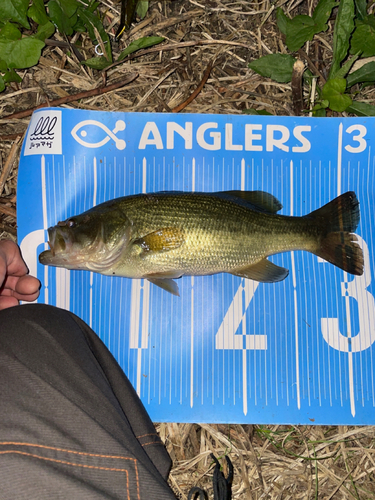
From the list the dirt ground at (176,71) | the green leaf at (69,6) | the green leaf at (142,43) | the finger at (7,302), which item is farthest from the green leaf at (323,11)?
the finger at (7,302)

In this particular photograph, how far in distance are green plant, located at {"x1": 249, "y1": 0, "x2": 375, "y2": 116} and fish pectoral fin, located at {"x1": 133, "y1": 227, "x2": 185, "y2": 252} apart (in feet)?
4.77

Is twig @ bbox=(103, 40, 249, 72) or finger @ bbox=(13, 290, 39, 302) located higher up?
twig @ bbox=(103, 40, 249, 72)

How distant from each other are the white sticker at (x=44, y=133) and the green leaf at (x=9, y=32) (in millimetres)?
576

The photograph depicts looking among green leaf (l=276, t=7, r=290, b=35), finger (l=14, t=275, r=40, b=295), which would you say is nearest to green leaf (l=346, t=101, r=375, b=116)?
green leaf (l=276, t=7, r=290, b=35)

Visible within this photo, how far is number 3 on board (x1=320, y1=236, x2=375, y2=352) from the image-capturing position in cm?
275

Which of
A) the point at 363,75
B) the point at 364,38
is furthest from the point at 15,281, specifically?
the point at 364,38

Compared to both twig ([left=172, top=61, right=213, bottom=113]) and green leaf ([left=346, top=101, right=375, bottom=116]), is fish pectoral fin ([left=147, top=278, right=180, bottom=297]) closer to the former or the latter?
twig ([left=172, top=61, right=213, bottom=113])

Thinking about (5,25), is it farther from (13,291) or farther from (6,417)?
(6,417)

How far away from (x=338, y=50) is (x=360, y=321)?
6.48 feet

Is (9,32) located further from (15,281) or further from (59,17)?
(15,281)

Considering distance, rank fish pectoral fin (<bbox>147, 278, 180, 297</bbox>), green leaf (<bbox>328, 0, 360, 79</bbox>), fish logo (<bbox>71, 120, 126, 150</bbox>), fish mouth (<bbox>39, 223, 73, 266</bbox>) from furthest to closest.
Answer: fish logo (<bbox>71, 120, 126, 150</bbox>) < green leaf (<bbox>328, 0, 360, 79</bbox>) < fish pectoral fin (<bbox>147, 278, 180, 297</bbox>) < fish mouth (<bbox>39, 223, 73, 266</bbox>)

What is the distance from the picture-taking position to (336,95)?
282 cm

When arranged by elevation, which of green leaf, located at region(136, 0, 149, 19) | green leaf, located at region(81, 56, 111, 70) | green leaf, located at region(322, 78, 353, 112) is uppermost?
green leaf, located at region(136, 0, 149, 19)

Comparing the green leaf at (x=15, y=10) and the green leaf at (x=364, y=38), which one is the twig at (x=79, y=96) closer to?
the green leaf at (x=15, y=10)
